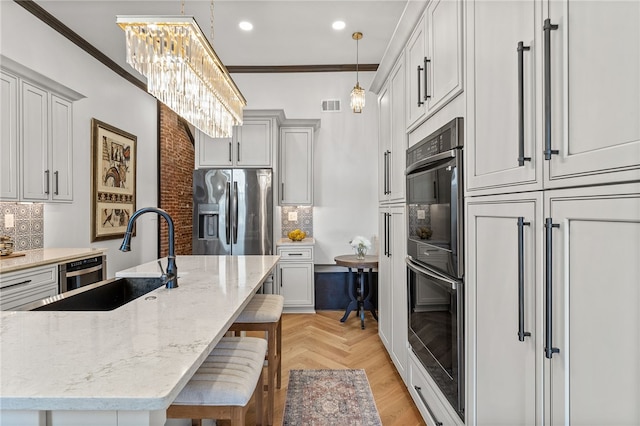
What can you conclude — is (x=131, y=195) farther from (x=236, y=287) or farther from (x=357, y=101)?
(x=236, y=287)

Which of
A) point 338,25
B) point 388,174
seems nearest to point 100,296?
point 388,174

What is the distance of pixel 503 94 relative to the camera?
4.01 ft

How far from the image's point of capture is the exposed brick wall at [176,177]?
5.46 meters

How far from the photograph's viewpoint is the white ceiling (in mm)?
3389

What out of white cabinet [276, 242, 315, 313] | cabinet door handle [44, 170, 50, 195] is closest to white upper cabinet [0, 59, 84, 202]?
cabinet door handle [44, 170, 50, 195]

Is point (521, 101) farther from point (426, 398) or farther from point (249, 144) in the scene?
point (249, 144)

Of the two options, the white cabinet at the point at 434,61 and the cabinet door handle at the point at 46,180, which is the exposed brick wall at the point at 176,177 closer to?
the cabinet door handle at the point at 46,180

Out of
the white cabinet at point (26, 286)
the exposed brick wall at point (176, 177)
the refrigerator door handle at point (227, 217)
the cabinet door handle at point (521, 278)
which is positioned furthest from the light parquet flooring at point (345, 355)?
the exposed brick wall at point (176, 177)

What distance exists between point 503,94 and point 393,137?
164 centimetres

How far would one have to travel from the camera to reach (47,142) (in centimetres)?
308

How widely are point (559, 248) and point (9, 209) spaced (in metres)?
3.90

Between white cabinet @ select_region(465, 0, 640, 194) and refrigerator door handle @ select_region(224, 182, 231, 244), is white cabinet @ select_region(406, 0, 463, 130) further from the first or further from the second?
refrigerator door handle @ select_region(224, 182, 231, 244)

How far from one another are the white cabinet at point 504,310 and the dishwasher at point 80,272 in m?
2.95

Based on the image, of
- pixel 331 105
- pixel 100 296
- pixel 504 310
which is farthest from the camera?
pixel 331 105
